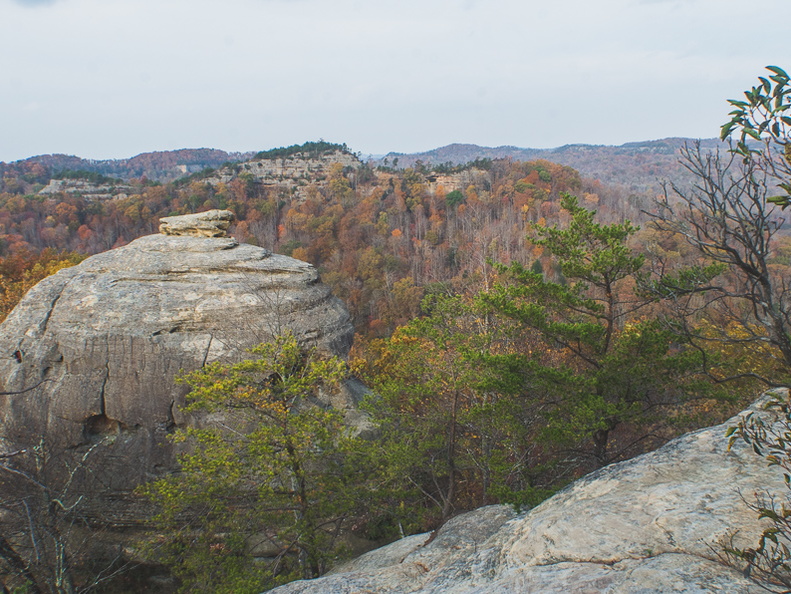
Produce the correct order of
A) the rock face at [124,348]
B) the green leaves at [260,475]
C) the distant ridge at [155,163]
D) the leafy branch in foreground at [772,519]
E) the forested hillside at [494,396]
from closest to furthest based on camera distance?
the leafy branch in foreground at [772,519]
the forested hillside at [494,396]
the green leaves at [260,475]
the rock face at [124,348]
the distant ridge at [155,163]

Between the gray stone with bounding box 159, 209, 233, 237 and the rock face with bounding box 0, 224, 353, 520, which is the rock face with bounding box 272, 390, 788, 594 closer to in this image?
the rock face with bounding box 0, 224, 353, 520

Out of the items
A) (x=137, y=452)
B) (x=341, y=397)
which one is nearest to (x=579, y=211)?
(x=341, y=397)

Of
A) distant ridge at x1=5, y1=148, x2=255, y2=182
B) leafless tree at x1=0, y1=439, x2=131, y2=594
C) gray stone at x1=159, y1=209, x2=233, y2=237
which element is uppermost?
distant ridge at x1=5, y1=148, x2=255, y2=182

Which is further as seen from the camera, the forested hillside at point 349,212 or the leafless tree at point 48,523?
the forested hillside at point 349,212

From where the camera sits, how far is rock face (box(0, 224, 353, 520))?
1362 centimetres

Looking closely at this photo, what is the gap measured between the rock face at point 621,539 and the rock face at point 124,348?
8.54m

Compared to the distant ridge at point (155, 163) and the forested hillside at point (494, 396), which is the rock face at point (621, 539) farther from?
Answer: the distant ridge at point (155, 163)

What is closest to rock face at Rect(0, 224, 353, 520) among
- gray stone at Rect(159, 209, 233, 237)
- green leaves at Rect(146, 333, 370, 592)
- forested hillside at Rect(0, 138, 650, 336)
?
gray stone at Rect(159, 209, 233, 237)

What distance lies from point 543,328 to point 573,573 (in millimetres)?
4498

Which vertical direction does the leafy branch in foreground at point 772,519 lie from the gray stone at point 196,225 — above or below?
below

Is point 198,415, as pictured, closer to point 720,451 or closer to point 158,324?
point 158,324

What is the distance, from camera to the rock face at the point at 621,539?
160 inches

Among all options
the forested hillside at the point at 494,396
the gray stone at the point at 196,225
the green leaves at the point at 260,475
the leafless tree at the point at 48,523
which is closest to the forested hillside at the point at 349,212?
the gray stone at the point at 196,225

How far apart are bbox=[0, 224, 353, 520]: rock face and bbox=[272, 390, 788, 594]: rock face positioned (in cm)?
854
